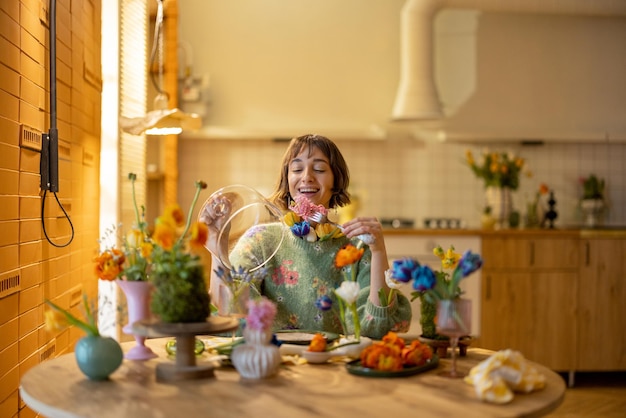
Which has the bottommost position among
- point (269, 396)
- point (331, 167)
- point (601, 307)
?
point (601, 307)

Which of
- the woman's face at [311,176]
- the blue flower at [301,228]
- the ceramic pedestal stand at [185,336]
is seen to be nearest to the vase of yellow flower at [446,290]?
the ceramic pedestal stand at [185,336]

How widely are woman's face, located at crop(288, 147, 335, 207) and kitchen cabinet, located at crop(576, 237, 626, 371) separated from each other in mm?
2695

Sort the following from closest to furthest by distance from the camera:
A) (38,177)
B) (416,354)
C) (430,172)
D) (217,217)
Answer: (416,354) < (217,217) < (38,177) < (430,172)

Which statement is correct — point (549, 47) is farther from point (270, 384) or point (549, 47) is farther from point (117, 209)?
point (270, 384)

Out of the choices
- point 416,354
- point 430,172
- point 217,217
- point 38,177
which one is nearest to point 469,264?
point 416,354

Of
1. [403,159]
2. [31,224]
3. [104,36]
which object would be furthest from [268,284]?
[403,159]

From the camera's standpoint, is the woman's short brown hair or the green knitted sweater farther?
the woman's short brown hair

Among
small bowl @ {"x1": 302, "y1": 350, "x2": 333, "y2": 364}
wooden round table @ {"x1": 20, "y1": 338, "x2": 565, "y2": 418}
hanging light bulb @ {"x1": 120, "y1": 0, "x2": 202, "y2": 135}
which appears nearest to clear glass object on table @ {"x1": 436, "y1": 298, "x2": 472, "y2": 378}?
wooden round table @ {"x1": 20, "y1": 338, "x2": 565, "y2": 418}

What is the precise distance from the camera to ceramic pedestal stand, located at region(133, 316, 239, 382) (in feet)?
5.11

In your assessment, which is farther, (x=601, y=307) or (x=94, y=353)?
(x=601, y=307)

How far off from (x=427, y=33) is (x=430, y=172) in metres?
0.88

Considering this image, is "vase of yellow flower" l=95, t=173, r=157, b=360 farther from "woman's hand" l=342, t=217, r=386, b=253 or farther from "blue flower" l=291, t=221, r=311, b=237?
"blue flower" l=291, t=221, r=311, b=237

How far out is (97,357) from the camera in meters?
1.60

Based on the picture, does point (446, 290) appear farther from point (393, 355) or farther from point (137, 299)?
point (137, 299)
